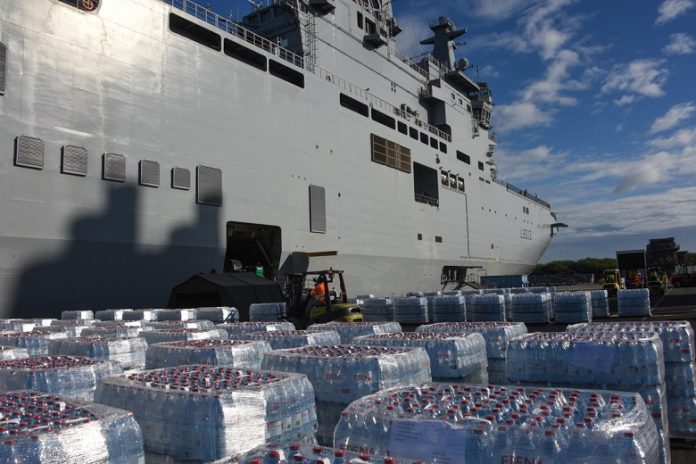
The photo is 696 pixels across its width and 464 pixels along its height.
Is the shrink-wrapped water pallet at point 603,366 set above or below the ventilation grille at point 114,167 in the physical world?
below

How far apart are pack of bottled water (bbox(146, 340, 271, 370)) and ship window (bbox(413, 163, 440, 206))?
91.8 feet

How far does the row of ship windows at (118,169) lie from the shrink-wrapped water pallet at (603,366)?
1338 centimetres

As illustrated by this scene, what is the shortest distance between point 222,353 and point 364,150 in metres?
22.1

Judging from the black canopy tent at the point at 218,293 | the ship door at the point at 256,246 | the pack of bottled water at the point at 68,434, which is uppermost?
the ship door at the point at 256,246

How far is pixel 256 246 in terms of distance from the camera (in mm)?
20938

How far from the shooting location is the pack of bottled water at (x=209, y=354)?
180 inches

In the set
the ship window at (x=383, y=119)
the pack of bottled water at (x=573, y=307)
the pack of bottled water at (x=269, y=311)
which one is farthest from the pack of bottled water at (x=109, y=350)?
the ship window at (x=383, y=119)

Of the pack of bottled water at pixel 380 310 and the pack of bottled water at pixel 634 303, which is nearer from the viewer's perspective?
the pack of bottled water at pixel 634 303

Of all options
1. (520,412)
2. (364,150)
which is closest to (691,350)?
(520,412)

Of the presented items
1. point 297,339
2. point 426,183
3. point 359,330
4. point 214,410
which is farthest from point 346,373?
point 426,183

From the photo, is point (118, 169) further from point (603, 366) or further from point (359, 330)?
point (603, 366)

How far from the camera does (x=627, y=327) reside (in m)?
5.85

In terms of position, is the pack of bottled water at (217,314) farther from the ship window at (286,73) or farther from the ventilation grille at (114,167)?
the ship window at (286,73)

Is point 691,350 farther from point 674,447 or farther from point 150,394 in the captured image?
point 150,394
